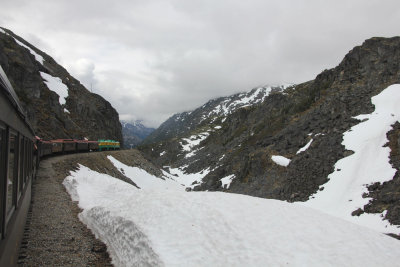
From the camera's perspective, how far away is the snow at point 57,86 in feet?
227

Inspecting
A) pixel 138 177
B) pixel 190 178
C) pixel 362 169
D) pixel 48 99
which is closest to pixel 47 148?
pixel 138 177

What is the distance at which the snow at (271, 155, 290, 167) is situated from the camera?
42394mm

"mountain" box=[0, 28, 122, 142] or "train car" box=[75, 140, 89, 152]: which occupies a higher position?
"mountain" box=[0, 28, 122, 142]

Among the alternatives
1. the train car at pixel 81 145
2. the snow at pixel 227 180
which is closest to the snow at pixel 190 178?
the snow at pixel 227 180

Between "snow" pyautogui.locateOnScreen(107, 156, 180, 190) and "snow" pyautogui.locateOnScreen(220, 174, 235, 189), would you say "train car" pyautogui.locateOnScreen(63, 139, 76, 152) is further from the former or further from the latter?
"snow" pyautogui.locateOnScreen(220, 174, 235, 189)

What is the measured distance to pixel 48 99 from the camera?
2438 inches

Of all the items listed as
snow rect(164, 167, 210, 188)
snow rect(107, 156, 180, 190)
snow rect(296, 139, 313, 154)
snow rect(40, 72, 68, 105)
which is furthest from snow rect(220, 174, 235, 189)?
snow rect(40, 72, 68, 105)

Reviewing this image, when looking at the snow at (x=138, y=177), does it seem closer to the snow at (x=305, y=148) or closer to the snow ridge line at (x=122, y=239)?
the snow at (x=305, y=148)

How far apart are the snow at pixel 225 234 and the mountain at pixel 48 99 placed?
158 feet

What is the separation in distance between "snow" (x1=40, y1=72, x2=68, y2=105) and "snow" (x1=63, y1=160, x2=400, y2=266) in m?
Result: 65.5

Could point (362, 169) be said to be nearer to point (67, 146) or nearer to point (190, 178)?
point (67, 146)

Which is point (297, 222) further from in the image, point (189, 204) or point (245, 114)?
point (245, 114)

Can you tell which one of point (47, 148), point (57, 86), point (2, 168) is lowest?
point (2, 168)

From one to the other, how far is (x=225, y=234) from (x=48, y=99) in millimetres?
64130
